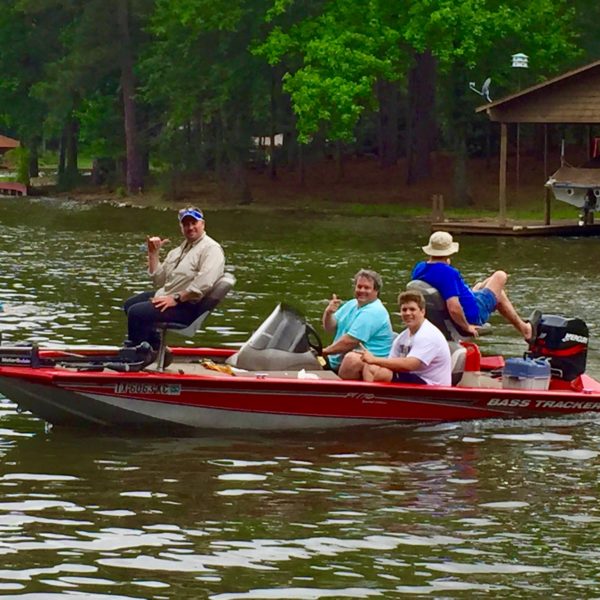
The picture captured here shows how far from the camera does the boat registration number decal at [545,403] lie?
49.1 ft

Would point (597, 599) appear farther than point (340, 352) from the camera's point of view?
No

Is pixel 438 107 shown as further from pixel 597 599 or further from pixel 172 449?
pixel 597 599

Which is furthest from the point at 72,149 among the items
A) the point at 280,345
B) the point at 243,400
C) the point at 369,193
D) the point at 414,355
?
the point at 414,355

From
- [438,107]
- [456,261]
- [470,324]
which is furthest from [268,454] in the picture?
[438,107]

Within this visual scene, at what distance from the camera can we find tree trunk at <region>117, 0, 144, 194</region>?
66.7 meters

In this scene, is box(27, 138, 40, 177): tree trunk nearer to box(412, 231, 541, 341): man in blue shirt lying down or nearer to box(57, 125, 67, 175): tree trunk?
box(57, 125, 67, 175): tree trunk

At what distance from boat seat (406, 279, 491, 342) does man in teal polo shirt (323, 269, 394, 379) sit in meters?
0.75

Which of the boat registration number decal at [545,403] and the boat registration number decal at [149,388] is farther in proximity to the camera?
the boat registration number decal at [545,403]

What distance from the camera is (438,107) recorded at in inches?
2344

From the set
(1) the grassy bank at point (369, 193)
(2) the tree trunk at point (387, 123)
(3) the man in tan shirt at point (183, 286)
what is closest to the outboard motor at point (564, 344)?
(3) the man in tan shirt at point (183, 286)

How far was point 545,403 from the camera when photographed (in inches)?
595

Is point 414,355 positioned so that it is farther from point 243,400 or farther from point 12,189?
point 12,189

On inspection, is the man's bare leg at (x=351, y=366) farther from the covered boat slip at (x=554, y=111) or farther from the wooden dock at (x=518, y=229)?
the covered boat slip at (x=554, y=111)

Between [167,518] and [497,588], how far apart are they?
2.57m
